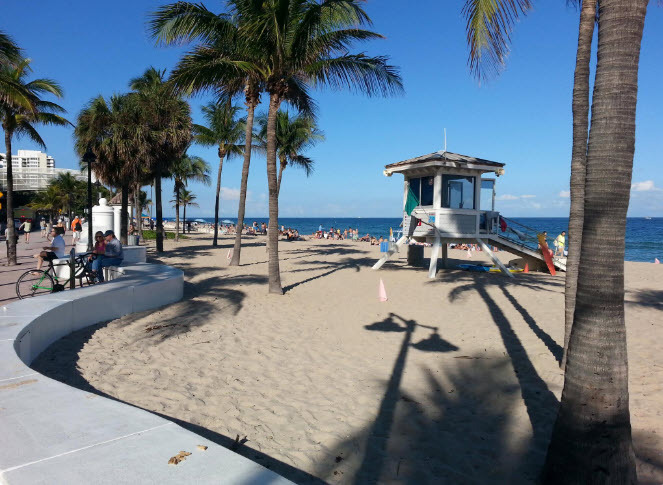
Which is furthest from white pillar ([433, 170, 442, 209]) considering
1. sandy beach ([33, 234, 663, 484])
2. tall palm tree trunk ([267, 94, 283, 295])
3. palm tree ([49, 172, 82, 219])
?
palm tree ([49, 172, 82, 219])

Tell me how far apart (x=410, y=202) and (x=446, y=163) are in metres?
2.43

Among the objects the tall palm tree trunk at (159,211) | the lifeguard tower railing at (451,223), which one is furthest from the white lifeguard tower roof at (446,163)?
the tall palm tree trunk at (159,211)

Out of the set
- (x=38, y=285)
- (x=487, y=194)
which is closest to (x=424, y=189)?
(x=487, y=194)

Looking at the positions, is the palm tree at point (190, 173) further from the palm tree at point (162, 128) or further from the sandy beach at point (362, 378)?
the sandy beach at point (362, 378)

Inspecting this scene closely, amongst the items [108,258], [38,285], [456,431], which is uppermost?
[108,258]

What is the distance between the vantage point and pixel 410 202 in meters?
17.5

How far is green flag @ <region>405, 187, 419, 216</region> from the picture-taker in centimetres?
1725

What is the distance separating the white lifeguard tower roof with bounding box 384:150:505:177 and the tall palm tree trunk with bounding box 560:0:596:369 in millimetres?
9038

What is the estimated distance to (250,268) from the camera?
17.5 meters

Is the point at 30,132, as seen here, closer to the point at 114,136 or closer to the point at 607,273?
the point at 114,136

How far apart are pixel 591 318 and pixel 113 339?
6.49m

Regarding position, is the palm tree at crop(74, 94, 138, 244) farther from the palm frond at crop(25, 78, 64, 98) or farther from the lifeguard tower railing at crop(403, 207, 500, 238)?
the lifeguard tower railing at crop(403, 207, 500, 238)

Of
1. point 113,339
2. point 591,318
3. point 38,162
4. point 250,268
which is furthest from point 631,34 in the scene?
point 38,162

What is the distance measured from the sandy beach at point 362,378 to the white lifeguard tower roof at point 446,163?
584 centimetres
